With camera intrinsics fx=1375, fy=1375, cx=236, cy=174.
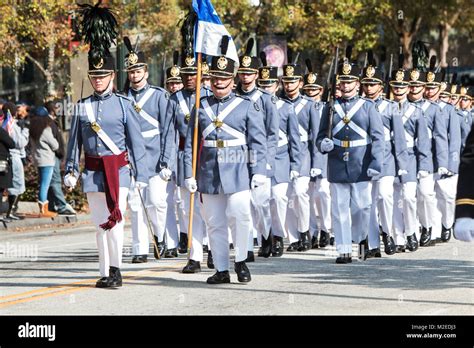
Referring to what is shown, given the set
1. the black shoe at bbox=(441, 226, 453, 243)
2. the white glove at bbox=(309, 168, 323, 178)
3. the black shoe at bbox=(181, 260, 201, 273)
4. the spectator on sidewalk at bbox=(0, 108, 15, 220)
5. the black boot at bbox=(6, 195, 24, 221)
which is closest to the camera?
the black shoe at bbox=(181, 260, 201, 273)

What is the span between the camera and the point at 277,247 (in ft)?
53.8

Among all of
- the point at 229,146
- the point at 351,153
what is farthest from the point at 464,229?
the point at 351,153

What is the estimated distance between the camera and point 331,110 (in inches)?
614

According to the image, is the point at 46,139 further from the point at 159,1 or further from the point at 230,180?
the point at 230,180

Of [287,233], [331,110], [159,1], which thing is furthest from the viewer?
[159,1]

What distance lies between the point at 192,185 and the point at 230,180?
1.21 feet

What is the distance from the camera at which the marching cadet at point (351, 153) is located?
15484 mm

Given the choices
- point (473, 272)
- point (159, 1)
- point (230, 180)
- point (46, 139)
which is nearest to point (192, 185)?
point (230, 180)

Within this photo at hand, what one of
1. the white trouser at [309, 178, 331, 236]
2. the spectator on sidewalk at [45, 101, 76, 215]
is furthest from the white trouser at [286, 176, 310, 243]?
the spectator on sidewalk at [45, 101, 76, 215]

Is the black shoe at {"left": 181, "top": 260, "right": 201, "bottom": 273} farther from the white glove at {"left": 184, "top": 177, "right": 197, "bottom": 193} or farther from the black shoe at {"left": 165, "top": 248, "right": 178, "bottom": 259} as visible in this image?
the black shoe at {"left": 165, "top": 248, "right": 178, "bottom": 259}

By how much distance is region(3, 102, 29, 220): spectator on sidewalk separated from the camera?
870 inches

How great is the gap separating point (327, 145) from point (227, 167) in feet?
8.42

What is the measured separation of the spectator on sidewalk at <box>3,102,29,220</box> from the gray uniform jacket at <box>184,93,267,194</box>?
362 inches
